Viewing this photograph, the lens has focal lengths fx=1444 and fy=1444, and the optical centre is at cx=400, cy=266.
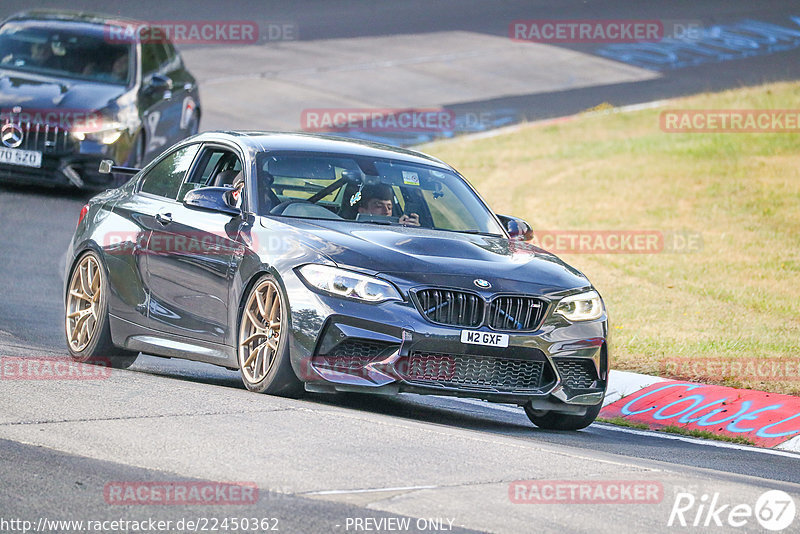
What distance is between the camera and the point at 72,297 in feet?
33.2

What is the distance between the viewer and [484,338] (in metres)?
7.90

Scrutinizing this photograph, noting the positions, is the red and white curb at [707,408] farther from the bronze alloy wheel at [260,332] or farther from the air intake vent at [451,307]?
the bronze alloy wheel at [260,332]

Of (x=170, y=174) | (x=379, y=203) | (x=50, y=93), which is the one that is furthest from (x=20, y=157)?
(x=379, y=203)

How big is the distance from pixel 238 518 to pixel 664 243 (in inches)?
467

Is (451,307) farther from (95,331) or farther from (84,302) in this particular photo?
(84,302)

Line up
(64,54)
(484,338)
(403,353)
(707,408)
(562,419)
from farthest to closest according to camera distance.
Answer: (64,54) < (707,408) < (562,419) < (484,338) < (403,353)

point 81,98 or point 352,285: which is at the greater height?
point 352,285

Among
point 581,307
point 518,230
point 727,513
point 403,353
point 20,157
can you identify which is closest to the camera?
point 727,513

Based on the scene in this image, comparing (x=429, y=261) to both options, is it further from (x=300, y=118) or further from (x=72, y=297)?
(x=300, y=118)

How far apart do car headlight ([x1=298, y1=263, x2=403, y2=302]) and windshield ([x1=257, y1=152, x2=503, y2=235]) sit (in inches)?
34.7

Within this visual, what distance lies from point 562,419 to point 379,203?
1749 mm

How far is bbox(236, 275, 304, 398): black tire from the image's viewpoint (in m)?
7.99

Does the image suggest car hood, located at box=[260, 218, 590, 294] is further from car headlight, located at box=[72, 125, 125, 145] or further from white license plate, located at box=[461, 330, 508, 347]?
car headlight, located at box=[72, 125, 125, 145]

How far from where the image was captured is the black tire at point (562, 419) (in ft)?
28.6
